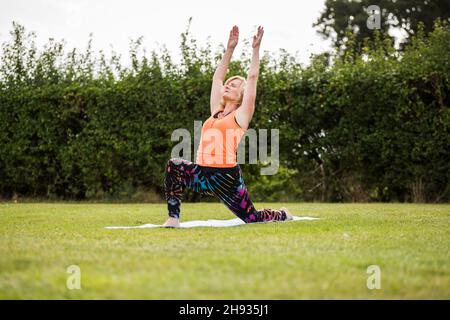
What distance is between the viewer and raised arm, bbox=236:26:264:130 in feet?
20.0

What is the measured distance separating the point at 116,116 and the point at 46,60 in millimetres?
2564

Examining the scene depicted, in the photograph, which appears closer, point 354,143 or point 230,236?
point 230,236

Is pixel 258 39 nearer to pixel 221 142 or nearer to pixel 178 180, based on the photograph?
pixel 221 142

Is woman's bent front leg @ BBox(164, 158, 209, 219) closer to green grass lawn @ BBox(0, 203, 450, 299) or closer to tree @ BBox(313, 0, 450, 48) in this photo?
green grass lawn @ BBox(0, 203, 450, 299)

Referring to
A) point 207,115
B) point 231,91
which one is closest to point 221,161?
point 231,91

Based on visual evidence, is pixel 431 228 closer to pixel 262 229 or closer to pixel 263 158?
pixel 262 229

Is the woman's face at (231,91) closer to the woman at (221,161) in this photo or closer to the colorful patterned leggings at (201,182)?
the woman at (221,161)

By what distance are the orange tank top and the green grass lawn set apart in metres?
0.85

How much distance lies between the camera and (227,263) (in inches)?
136

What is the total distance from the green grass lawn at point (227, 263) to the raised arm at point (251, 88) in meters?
1.20

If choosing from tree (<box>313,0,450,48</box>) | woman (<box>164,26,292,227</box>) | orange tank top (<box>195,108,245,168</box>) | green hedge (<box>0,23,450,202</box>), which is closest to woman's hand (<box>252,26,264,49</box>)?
woman (<box>164,26,292,227</box>)

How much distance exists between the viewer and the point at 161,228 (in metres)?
6.02
